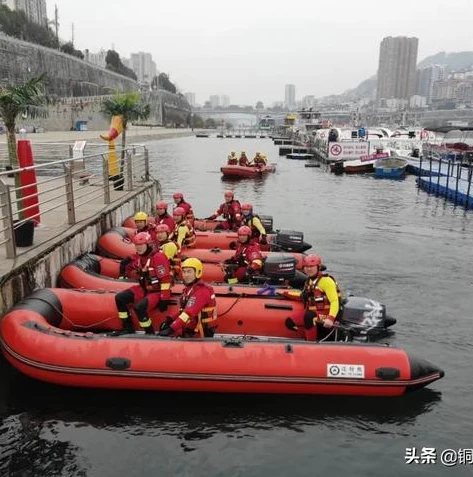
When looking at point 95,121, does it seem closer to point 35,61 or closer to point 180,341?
point 35,61

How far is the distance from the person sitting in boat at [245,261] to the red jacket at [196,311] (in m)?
2.57

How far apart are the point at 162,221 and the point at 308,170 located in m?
30.9

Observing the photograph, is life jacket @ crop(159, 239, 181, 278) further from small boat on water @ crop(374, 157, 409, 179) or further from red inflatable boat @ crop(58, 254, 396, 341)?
small boat on water @ crop(374, 157, 409, 179)

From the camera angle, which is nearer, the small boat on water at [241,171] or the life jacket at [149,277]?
the life jacket at [149,277]

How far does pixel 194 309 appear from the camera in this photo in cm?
666

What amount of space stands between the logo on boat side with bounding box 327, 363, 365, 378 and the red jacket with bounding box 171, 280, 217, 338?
5.65ft

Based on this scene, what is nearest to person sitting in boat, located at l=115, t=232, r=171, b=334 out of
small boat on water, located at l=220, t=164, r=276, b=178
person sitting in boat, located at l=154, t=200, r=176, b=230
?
person sitting in boat, located at l=154, t=200, r=176, b=230

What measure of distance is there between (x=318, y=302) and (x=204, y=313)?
5.53 ft

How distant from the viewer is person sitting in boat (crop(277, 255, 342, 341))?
23.5 feet

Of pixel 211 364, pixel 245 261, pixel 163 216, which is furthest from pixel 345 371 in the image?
pixel 163 216

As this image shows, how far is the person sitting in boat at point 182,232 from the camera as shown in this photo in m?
11.0

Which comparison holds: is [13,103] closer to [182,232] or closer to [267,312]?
[182,232]

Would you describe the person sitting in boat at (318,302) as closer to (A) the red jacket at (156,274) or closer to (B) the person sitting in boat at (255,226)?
(A) the red jacket at (156,274)

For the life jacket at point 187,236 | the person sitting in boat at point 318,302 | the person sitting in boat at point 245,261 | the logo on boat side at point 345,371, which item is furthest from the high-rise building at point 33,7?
the logo on boat side at point 345,371
